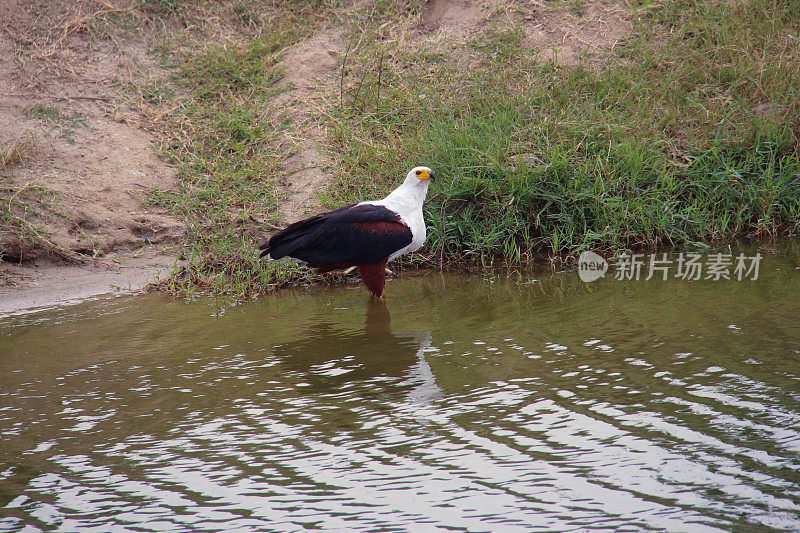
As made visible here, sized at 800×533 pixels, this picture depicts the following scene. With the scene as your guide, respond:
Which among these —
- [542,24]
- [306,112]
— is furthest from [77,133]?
[542,24]

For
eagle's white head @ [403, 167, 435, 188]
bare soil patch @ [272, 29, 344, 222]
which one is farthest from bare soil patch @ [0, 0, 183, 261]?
eagle's white head @ [403, 167, 435, 188]

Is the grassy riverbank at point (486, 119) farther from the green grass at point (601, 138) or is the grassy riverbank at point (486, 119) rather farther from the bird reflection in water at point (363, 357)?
the bird reflection in water at point (363, 357)

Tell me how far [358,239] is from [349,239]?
0.07m

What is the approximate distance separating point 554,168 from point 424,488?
3978 millimetres

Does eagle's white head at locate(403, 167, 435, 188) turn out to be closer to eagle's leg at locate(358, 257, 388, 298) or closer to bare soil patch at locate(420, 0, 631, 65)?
A: eagle's leg at locate(358, 257, 388, 298)

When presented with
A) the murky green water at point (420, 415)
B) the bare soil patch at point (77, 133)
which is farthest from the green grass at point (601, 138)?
the bare soil patch at point (77, 133)

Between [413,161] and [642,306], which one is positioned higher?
[413,161]

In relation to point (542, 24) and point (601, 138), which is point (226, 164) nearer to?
point (601, 138)

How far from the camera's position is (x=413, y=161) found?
22.7ft

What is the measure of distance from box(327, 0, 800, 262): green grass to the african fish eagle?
796 mm

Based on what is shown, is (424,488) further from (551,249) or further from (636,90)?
(636,90)

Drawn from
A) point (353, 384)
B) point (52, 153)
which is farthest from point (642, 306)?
point (52, 153)

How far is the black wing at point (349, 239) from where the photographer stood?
5.45 m

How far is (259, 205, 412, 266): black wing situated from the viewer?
5.45 m
